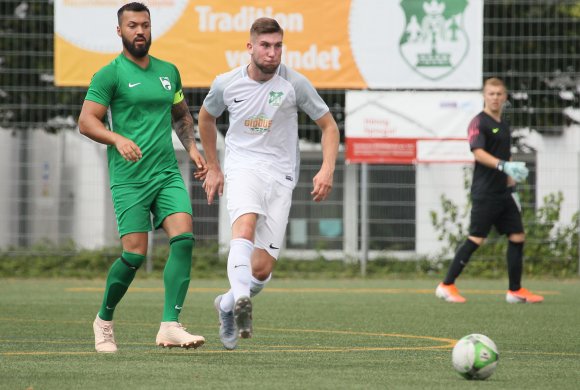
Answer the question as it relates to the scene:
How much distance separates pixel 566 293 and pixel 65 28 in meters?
7.75

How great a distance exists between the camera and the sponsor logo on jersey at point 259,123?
26.5 ft

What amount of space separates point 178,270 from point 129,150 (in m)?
0.88

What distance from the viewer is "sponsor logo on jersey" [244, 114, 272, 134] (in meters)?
8.07

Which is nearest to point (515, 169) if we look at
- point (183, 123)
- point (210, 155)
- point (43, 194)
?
point (210, 155)

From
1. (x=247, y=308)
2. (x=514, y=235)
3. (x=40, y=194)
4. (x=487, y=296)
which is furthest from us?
(x=40, y=194)

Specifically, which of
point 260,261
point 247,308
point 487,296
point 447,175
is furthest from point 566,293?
point 247,308

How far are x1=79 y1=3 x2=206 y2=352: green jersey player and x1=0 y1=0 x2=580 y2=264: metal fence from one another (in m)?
10.4

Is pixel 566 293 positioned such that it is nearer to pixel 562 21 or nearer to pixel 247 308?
pixel 562 21

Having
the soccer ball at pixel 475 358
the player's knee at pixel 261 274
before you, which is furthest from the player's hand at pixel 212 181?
the soccer ball at pixel 475 358

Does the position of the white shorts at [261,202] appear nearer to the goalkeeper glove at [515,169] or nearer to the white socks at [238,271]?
the white socks at [238,271]

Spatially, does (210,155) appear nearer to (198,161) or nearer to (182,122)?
(182,122)

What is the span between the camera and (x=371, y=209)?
60.6 feet

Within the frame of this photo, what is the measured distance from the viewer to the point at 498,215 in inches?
509

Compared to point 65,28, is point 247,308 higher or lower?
lower
